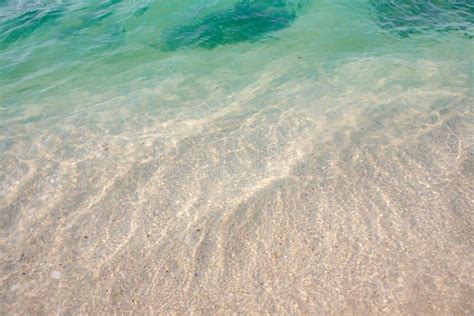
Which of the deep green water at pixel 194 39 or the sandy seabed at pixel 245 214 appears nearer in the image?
the sandy seabed at pixel 245 214

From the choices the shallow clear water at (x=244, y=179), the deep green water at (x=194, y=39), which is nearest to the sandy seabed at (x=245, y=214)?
the shallow clear water at (x=244, y=179)

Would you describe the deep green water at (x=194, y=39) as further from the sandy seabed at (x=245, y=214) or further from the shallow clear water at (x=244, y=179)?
the sandy seabed at (x=245, y=214)

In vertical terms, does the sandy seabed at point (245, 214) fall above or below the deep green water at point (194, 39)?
below

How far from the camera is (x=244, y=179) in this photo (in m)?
5.51

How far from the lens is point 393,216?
4680 mm

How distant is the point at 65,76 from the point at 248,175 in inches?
290

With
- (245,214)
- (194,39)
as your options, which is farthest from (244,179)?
(194,39)

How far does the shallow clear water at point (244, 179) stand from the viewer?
4004 mm

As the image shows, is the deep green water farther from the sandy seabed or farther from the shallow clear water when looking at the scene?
the sandy seabed

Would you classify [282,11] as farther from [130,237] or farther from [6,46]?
[130,237]

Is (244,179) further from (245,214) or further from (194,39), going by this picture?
(194,39)

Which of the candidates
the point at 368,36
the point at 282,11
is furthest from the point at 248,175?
the point at 282,11

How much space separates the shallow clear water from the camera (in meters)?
4.00

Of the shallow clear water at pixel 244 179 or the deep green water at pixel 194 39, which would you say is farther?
the deep green water at pixel 194 39
